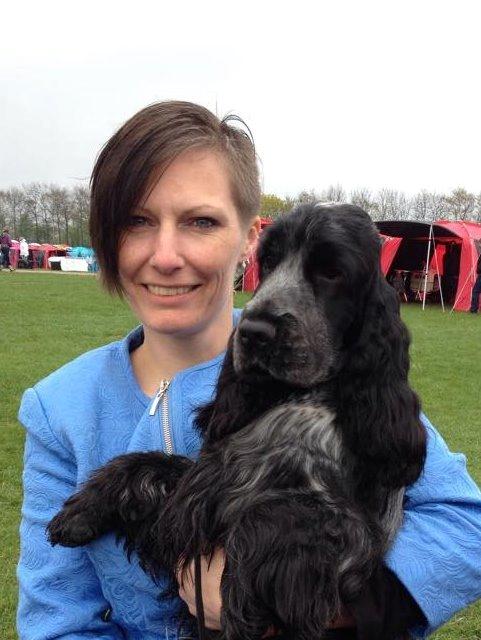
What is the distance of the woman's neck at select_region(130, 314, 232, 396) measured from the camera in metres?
2.22

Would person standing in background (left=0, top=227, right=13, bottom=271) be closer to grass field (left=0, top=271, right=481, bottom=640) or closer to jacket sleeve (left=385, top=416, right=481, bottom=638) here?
grass field (left=0, top=271, right=481, bottom=640)

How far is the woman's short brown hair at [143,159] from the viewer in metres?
2.02

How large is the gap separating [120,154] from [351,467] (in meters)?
1.14

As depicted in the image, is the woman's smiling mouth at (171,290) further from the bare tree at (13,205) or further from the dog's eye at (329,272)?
the bare tree at (13,205)

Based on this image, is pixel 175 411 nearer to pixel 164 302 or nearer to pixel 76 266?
pixel 164 302

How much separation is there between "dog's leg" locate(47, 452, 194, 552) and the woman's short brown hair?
621mm

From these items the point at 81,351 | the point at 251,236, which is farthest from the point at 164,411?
the point at 81,351

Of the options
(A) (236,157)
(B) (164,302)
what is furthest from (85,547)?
(A) (236,157)

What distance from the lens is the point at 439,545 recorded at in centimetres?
185

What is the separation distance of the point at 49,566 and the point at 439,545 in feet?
3.73

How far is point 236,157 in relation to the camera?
2.19 meters

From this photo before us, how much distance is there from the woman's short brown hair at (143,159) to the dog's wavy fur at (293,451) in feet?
1.10

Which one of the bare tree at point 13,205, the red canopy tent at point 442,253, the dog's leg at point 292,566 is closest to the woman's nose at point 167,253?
the dog's leg at point 292,566

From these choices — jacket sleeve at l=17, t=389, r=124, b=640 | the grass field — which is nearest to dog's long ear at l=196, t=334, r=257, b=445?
jacket sleeve at l=17, t=389, r=124, b=640
